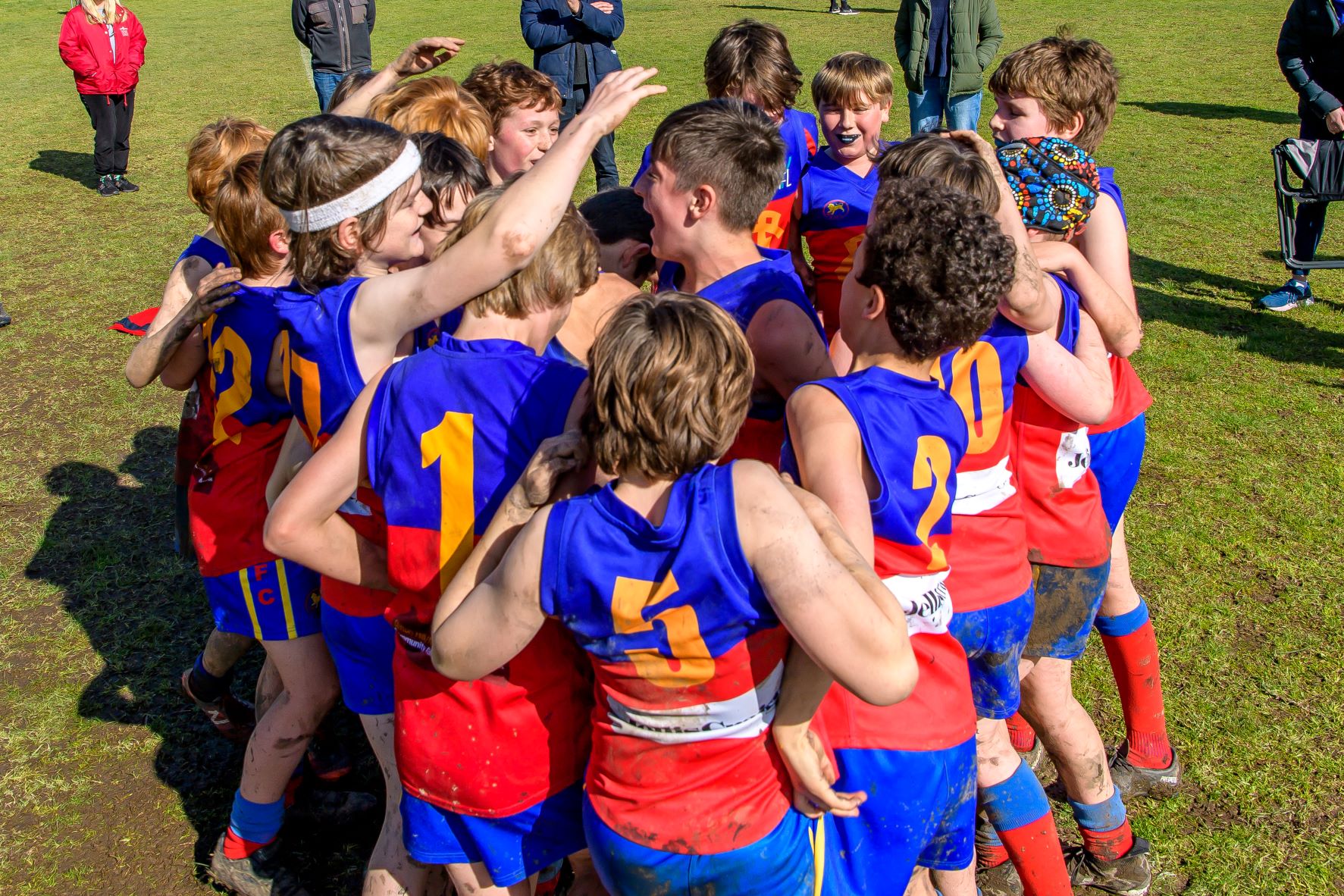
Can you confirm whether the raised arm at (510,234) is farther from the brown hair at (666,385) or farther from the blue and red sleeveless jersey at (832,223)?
the blue and red sleeveless jersey at (832,223)

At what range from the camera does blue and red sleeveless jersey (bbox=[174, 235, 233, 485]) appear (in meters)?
3.34

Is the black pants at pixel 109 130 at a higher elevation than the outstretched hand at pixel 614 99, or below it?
below

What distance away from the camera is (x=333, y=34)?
34.8 ft

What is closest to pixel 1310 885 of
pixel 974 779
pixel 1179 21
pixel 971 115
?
pixel 974 779

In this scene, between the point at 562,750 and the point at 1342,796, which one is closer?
the point at 562,750

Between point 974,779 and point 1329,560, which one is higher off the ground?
point 974,779

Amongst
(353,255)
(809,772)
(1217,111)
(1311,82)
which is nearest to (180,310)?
(353,255)

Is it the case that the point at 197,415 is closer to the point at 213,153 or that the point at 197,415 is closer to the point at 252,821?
the point at 213,153

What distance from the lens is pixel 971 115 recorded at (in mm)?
10078

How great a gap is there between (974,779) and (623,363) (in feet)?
4.05

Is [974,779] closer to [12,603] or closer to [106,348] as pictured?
[12,603]

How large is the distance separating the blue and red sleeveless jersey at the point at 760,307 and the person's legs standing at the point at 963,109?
7980mm

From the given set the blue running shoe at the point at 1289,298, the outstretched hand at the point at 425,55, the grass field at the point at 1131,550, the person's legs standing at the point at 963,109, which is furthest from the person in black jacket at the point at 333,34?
the blue running shoe at the point at 1289,298

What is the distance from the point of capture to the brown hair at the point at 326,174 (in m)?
2.47
